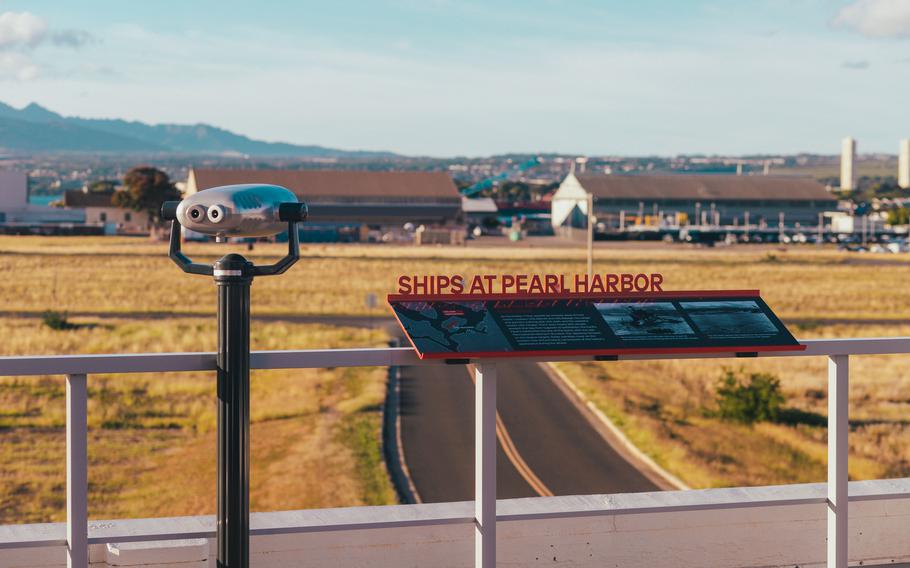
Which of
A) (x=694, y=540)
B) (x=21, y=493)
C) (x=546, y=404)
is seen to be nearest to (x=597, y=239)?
(x=546, y=404)

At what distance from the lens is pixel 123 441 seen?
23.9m

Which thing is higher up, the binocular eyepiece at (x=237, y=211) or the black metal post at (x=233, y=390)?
the binocular eyepiece at (x=237, y=211)

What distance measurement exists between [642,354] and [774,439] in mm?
20703

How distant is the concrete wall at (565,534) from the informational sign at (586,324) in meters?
1.29

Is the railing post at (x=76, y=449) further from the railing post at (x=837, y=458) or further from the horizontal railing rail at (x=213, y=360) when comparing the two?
the railing post at (x=837, y=458)

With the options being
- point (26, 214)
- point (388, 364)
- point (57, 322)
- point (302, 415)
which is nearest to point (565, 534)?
point (388, 364)

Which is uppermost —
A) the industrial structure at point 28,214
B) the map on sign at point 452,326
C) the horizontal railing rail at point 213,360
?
the map on sign at point 452,326

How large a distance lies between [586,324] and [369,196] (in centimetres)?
18338

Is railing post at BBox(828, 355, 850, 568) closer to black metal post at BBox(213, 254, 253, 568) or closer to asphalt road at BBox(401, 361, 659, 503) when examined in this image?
black metal post at BBox(213, 254, 253, 568)

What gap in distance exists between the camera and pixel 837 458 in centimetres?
699

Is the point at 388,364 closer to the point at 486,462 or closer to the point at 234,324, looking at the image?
the point at 486,462

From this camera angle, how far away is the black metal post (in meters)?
5.79

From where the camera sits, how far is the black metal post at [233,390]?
579 centimetres

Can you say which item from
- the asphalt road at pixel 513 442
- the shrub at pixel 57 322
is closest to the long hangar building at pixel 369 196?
the shrub at pixel 57 322
